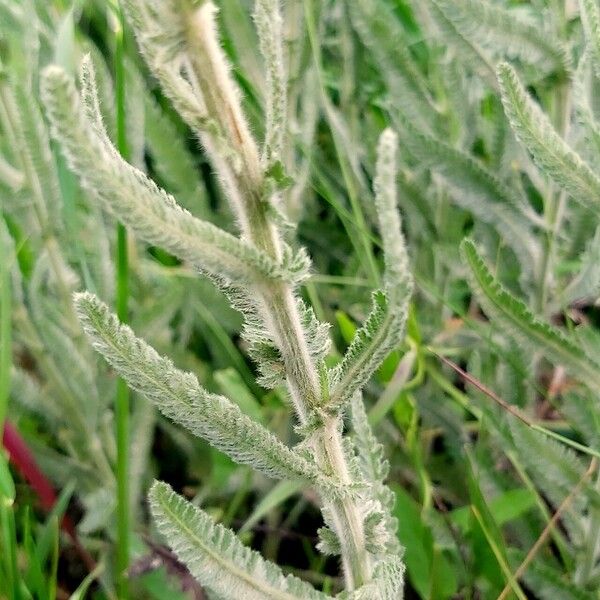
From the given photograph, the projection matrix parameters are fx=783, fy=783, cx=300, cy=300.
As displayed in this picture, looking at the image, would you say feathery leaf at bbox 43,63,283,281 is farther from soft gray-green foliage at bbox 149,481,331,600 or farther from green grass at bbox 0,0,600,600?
green grass at bbox 0,0,600,600

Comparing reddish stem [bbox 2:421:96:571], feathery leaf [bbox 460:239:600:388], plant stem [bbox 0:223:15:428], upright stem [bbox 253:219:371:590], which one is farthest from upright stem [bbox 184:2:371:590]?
reddish stem [bbox 2:421:96:571]

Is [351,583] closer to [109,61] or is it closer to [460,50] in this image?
[460,50]

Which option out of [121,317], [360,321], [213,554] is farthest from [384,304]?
[360,321]

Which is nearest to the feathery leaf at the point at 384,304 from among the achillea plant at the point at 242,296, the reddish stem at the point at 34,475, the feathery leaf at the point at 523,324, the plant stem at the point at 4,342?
the achillea plant at the point at 242,296

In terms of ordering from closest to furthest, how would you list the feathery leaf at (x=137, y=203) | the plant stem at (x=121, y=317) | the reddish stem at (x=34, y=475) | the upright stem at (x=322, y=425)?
1. the feathery leaf at (x=137, y=203)
2. the upright stem at (x=322, y=425)
3. the plant stem at (x=121, y=317)
4. the reddish stem at (x=34, y=475)

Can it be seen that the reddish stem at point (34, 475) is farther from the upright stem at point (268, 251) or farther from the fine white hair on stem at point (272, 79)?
the fine white hair on stem at point (272, 79)

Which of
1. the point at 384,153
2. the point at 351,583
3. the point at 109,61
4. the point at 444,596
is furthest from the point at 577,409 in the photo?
the point at 109,61

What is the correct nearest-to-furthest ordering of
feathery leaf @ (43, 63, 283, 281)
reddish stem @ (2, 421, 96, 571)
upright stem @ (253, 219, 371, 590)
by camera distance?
1. feathery leaf @ (43, 63, 283, 281)
2. upright stem @ (253, 219, 371, 590)
3. reddish stem @ (2, 421, 96, 571)

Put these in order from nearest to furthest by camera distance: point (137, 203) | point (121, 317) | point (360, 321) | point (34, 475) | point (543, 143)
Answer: point (137, 203), point (543, 143), point (121, 317), point (34, 475), point (360, 321)

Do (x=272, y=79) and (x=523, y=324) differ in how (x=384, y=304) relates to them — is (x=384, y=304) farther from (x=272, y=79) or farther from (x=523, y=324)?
(x=523, y=324)
